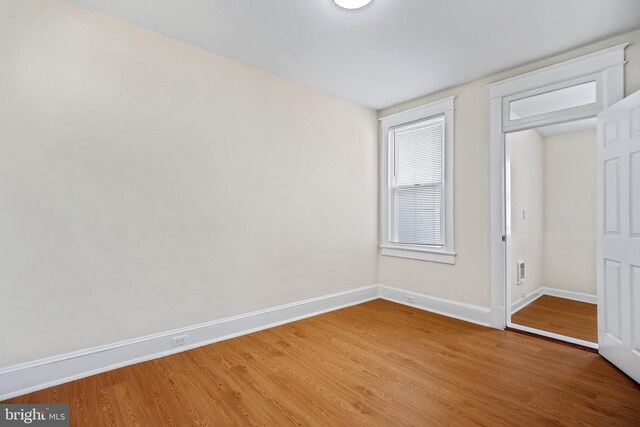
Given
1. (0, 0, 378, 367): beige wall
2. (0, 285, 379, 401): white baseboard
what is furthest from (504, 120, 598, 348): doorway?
(0, 285, 379, 401): white baseboard

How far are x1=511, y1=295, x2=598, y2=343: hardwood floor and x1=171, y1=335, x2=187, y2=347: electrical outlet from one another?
140 inches

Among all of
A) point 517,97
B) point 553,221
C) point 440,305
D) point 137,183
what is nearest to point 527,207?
point 553,221

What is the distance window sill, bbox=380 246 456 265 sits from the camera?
12.6ft

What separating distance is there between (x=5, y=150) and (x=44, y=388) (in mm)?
1633

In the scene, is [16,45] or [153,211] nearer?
[16,45]

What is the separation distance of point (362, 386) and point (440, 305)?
6.59 feet

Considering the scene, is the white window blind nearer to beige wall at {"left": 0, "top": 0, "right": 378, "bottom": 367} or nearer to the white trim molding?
the white trim molding

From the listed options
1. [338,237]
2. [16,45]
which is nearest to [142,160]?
[16,45]

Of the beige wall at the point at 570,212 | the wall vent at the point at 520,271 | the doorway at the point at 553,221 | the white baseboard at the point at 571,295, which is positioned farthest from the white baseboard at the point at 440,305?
the beige wall at the point at 570,212

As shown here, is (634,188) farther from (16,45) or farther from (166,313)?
(16,45)

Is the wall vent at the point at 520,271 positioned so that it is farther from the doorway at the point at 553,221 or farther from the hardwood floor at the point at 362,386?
the hardwood floor at the point at 362,386

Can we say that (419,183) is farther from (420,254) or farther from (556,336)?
(556,336)

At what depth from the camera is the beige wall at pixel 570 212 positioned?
14.7 feet

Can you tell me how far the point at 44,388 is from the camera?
218cm
